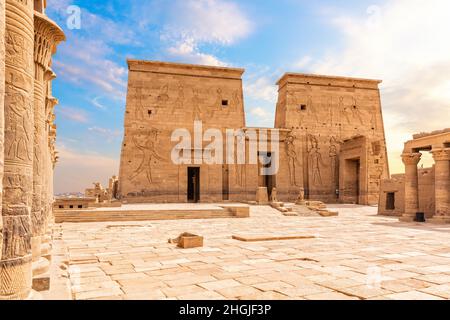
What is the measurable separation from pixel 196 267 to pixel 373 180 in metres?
19.0

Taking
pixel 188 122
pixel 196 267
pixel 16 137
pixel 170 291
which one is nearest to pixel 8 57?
pixel 16 137

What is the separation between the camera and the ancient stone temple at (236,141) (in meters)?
22.5

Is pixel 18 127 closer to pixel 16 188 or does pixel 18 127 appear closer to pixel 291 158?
pixel 16 188

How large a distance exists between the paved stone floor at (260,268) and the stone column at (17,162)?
0.86 metres

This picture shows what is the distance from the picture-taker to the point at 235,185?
23516mm

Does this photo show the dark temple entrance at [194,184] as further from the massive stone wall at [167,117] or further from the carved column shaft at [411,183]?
the carved column shaft at [411,183]

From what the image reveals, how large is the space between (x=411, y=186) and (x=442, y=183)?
145cm

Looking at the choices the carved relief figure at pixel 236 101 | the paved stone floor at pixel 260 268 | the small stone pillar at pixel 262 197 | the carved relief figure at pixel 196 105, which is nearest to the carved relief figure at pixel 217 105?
the carved relief figure at pixel 196 105

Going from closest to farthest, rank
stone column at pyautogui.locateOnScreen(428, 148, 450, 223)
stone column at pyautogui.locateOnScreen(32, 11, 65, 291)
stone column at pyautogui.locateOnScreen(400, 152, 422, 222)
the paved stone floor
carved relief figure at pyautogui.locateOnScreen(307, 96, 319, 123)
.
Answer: the paved stone floor, stone column at pyautogui.locateOnScreen(32, 11, 65, 291), stone column at pyautogui.locateOnScreen(428, 148, 450, 223), stone column at pyautogui.locateOnScreen(400, 152, 422, 222), carved relief figure at pyautogui.locateOnScreen(307, 96, 319, 123)

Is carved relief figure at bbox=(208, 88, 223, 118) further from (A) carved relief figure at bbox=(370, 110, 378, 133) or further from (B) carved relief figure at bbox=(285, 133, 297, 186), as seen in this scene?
(A) carved relief figure at bbox=(370, 110, 378, 133)

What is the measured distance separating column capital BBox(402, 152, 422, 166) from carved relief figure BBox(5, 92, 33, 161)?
47.4 ft

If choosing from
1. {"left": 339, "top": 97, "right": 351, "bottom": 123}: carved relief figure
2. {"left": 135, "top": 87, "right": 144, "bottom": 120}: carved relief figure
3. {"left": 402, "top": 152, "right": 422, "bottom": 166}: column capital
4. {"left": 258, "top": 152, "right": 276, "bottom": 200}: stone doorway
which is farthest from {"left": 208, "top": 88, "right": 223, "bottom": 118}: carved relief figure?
{"left": 402, "top": 152, "right": 422, "bottom": 166}: column capital

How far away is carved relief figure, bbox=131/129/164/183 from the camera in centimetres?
2241

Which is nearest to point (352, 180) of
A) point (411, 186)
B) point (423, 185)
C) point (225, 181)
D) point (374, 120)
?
point (374, 120)
